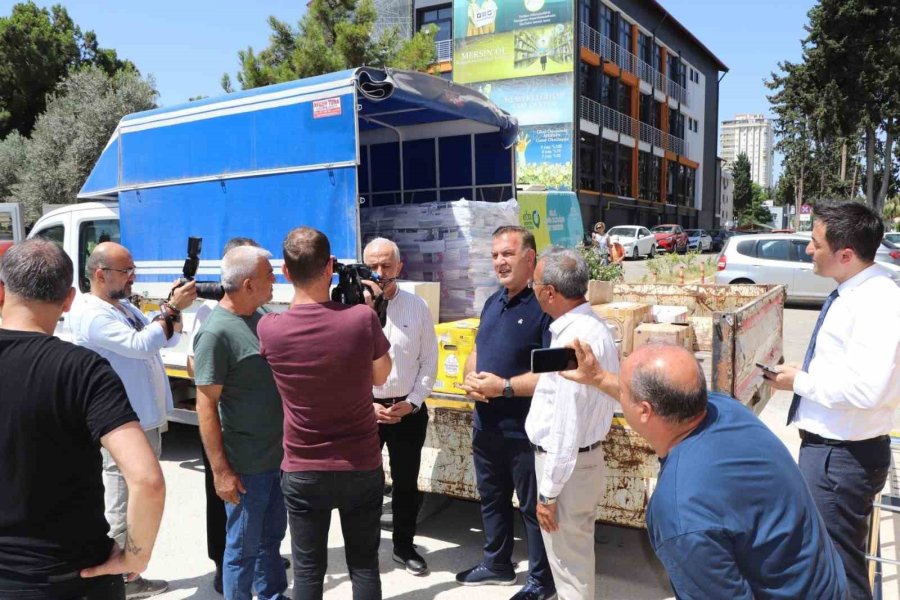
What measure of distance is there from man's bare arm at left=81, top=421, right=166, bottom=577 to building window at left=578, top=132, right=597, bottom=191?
32.0m

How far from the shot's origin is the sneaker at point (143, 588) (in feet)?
12.6

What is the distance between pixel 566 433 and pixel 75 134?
82.1 ft

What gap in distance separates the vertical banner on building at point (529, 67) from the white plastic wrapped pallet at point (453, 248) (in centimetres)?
2545

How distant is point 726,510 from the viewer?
5.04 feet

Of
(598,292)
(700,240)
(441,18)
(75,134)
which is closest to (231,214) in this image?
(598,292)

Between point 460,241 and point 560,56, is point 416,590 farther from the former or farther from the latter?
point 560,56

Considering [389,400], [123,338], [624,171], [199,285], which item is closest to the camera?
[123,338]

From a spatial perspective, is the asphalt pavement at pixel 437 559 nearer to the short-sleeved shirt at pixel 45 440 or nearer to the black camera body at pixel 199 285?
the black camera body at pixel 199 285

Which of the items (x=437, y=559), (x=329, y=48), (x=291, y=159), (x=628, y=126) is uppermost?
(x=628, y=126)

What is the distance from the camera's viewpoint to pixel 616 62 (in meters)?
35.8

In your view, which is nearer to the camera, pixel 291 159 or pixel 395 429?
pixel 395 429

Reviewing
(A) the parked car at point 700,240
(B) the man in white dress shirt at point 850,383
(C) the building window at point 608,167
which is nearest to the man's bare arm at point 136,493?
(B) the man in white dress shirt at point 850,383

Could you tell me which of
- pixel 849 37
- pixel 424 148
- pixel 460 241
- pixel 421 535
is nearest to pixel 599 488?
pixel 421 535

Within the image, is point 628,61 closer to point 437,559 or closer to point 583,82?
point 583,82
